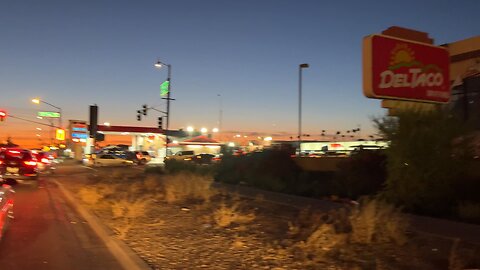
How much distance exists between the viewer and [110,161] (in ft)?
→ 172

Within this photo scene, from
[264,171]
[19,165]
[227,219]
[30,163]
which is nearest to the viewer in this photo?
[227,219]

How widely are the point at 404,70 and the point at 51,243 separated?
10680 millimetres

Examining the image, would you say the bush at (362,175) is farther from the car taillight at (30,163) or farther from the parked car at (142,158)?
the parked car at (142,158)

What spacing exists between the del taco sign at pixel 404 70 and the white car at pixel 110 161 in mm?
39679

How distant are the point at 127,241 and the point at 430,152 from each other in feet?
25.4

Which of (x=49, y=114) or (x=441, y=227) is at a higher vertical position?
(x=49, y=114)

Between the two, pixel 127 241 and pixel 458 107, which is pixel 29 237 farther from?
pixel 458 107

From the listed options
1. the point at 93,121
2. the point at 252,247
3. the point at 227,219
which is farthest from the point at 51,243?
the point at 93,121

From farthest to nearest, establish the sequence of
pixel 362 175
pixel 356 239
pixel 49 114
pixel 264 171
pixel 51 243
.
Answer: pixel 49 114 → pixel 264 171 → pixel 362 175 → pixel 51 243 → pixel 356 239

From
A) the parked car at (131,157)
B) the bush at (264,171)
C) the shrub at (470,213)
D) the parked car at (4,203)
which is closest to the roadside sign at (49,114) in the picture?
the parked car at (131,157)

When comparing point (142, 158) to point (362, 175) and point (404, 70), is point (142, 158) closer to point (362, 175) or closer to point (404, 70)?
point (362, 175)

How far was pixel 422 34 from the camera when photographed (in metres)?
19.2

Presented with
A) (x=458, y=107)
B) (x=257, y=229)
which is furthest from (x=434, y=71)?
(x=257, y=229)

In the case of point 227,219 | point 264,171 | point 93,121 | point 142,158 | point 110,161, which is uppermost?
point 93,121
